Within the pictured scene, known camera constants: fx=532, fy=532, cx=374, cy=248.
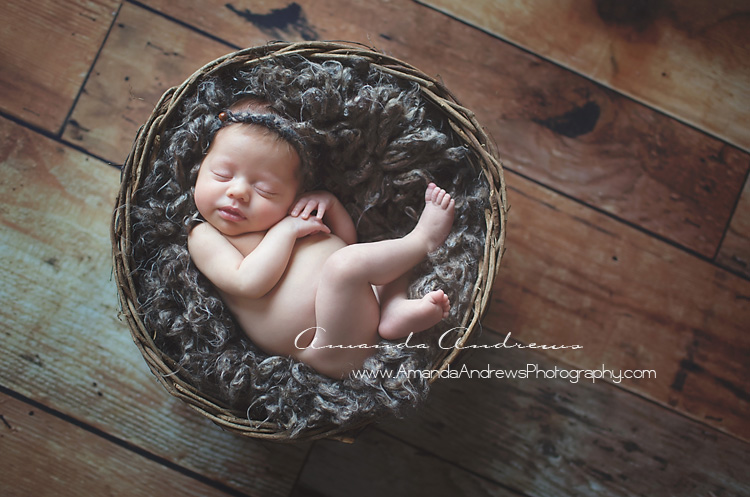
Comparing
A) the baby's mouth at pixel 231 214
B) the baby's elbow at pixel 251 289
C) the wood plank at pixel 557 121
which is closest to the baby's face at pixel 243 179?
the baby's mouth at pixel 231 214

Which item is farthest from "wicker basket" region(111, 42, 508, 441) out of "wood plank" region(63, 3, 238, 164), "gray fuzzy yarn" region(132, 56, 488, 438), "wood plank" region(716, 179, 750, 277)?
"wood plank" region(716, 179, 750, 277)

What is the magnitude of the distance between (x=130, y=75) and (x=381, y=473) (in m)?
1.09

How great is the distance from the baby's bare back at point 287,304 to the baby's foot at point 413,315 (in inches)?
5.7

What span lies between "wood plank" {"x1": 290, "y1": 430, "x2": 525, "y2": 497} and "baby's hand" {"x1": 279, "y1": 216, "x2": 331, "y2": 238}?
0.48 m

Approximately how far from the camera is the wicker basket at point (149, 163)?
0.97 m

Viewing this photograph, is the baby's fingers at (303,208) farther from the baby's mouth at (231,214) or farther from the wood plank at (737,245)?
the wood plank at (737,245)

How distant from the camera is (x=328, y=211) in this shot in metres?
1.13

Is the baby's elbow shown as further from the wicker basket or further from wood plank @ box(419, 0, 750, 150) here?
wood plank @ box(419, 0, 750, 150)

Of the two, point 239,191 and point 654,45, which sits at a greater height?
point 654,45

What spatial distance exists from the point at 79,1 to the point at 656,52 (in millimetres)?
1426

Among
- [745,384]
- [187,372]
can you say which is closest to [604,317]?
[745,384]

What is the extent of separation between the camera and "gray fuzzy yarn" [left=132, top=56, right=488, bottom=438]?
99 cm

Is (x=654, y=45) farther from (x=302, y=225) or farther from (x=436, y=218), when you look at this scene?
(x=302, y=225)

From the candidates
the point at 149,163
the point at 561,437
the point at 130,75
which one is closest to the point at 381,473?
the point at 561,437
